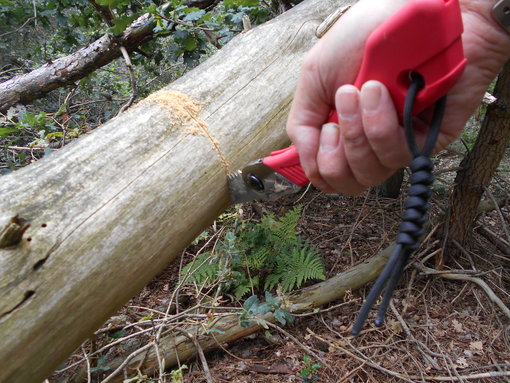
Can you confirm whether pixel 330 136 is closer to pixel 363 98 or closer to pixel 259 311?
pixel 363 98

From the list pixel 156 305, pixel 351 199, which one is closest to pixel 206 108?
pixel 156 305

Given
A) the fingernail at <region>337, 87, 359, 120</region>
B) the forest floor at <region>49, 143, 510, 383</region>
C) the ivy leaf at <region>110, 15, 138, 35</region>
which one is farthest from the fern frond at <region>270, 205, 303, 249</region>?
the ivy leaf at <region>110, 15, 138, 35</region>

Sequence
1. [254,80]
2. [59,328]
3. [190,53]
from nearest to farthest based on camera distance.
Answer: [59,328] < [254,80] < [190,53]

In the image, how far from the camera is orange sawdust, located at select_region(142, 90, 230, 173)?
1.77 metres

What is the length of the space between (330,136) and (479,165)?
5.92 ft

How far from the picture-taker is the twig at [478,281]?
2240mm

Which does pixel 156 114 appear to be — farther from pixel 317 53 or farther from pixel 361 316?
pixel 361 316

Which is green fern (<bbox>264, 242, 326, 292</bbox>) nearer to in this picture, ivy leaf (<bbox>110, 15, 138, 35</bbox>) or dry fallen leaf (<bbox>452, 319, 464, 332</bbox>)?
dry fallen leaf (<bbox>452, 319, 464, 332</bbox>)

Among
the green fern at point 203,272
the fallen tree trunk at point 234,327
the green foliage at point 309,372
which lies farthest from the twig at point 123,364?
the green foliage at point 309,372

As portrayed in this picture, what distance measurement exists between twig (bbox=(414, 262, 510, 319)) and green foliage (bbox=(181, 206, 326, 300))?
0.72 metres

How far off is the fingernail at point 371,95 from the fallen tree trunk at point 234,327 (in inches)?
59.9

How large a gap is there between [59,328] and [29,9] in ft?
16.3

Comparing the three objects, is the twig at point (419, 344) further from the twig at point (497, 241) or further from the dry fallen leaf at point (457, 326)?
the twig at point (497, 241)

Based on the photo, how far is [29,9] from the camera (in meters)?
4.61
